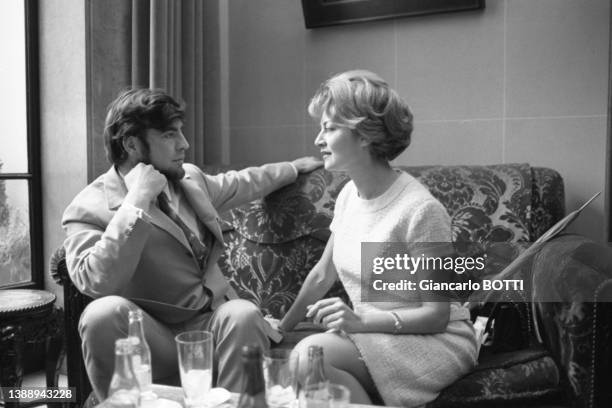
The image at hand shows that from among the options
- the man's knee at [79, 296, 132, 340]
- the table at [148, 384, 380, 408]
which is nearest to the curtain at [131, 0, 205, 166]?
the man's knee at [79, 296, 132, 340]

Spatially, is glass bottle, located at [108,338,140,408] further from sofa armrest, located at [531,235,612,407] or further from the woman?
sofa armrest, located at [531,235,612,407]

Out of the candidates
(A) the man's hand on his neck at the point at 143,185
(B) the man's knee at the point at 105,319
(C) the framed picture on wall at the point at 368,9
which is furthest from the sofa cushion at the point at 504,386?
(C) the framed picture on wall at the point at 368,9

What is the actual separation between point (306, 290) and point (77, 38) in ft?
5.27

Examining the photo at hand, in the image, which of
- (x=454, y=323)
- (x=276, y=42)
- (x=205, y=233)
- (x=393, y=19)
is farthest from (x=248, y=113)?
(x=454, y=323)

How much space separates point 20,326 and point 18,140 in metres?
1.20

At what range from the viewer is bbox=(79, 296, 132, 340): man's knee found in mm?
1680

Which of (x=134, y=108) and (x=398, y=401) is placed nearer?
(x=398, y=401)

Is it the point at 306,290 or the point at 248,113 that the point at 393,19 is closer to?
the point at 248,113

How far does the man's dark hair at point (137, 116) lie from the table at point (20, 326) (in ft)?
1.90

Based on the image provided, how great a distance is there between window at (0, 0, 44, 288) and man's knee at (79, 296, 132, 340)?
1.38 meters

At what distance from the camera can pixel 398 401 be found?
1515 mm

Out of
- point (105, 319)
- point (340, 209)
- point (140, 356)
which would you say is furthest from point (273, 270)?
point (140, 356)

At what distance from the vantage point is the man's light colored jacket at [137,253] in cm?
174

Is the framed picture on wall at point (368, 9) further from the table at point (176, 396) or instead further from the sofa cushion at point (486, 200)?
the table at point (176, 396)
